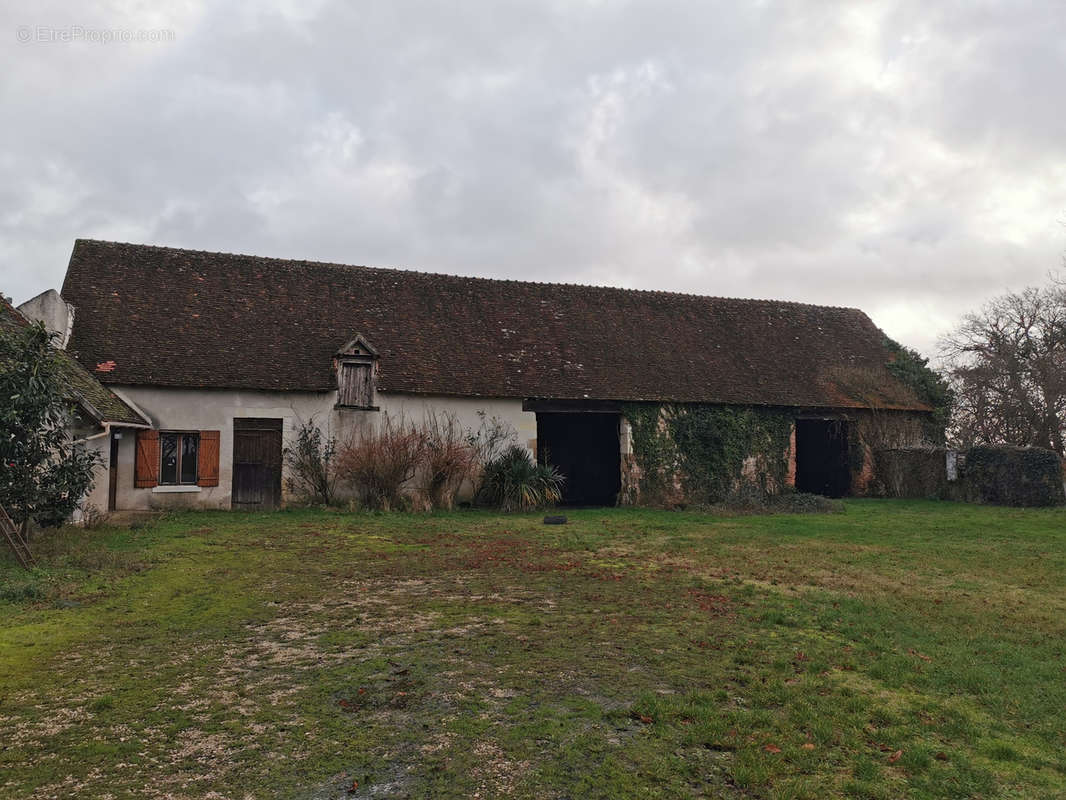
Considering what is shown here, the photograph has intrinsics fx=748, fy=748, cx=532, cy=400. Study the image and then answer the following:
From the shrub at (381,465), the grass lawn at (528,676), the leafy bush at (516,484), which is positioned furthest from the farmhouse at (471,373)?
the grass lawn at (528,676)

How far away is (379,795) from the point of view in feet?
11.8

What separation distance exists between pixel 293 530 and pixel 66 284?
31.1 ft

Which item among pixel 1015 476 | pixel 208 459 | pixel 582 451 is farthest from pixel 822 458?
pixel 208 459

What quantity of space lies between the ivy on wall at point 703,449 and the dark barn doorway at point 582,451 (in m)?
2.75

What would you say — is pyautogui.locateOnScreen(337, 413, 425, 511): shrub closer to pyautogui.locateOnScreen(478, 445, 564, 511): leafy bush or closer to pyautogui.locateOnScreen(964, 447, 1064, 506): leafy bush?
pyautogui.locateOnScreen(478, 445, 564, 511): leafy bush

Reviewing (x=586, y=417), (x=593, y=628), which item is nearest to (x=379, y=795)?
(x=593, y=628)

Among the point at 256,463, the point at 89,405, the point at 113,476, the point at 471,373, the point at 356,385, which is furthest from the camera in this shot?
the point at 471,373

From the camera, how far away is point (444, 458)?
17.0 meters

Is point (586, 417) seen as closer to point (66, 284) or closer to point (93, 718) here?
point (66, 284)

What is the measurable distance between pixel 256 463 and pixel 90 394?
3.86 metres

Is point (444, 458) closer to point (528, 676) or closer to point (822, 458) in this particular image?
point (528, 676)

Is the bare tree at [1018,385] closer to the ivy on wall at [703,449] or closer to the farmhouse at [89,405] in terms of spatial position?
the ivy on wall at [703,449]

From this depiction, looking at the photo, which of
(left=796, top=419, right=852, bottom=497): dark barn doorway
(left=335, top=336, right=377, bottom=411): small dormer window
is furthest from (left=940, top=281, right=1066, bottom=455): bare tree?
(left=335, top=336, right=377, bottom=411): small dormer window

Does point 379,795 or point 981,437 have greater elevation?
point 981,437
